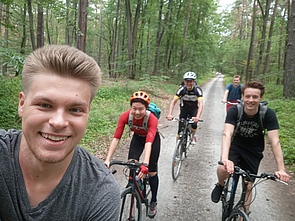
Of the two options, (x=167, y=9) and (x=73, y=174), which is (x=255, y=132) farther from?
(x=167, y=9)

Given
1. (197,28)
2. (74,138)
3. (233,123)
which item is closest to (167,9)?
(197,28)

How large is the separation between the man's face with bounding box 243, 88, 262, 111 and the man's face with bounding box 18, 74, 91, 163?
282 cm

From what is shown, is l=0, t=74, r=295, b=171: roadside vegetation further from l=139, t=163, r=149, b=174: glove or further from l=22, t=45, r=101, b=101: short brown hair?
l=22, t=45, r=101, b=101: short brown hair

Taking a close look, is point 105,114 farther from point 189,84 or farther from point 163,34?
point 163,34

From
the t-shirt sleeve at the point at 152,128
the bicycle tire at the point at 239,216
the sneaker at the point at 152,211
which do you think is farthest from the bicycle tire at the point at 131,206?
the bicycle tire at the point at 239,216

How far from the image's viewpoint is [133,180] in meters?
3.19

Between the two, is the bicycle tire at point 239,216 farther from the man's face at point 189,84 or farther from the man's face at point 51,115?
the man's face at point 189,84

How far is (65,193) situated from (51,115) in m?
0.45

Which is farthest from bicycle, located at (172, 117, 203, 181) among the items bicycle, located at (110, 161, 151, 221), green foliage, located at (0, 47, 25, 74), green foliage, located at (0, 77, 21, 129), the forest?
green foliage, located at (0, 77, 21, 129)

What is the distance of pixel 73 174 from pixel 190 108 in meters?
5.89

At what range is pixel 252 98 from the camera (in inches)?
130

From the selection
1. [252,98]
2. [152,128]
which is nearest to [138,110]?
[152,128]

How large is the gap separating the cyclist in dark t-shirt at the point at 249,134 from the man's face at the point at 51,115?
2441mm

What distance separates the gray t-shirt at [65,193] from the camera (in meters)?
1.17
